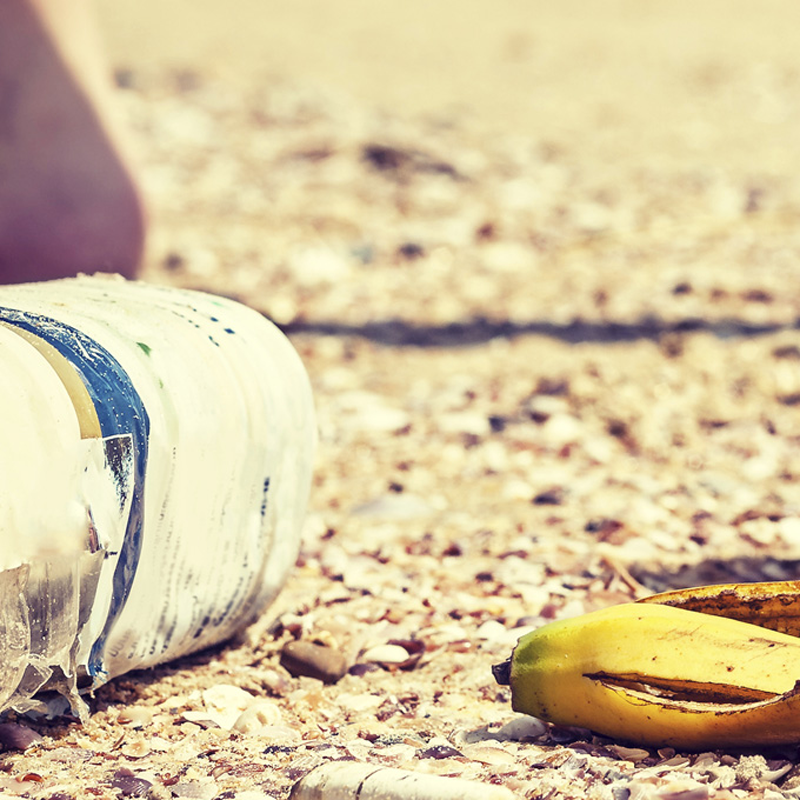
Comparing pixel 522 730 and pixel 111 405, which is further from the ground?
pixel 111 405

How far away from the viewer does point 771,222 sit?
4258 millimetres

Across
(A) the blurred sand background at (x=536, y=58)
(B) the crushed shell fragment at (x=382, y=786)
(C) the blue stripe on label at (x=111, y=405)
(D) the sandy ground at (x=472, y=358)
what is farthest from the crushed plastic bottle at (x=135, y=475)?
(A) the blurred sand background at (x=536, y=58)

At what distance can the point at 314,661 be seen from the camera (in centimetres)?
160

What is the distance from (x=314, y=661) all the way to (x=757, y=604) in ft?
2.15

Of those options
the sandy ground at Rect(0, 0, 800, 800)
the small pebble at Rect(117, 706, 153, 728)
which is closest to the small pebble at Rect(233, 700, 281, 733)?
the sandy ground at Rect(0, 0, 800, 800)

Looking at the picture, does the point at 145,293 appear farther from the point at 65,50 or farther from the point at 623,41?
the point at 623,41

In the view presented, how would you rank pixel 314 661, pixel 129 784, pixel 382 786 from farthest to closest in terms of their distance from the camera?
pixel 314 661 → pixel 129 784 → pixel 382 786

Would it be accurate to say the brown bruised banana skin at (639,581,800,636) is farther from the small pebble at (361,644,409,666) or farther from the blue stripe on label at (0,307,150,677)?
the blue stripe on label at (0,307,150,677)

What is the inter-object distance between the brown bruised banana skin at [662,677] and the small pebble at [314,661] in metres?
0.34

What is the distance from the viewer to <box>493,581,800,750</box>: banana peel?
3.98 feet

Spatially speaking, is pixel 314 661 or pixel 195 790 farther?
pixel 314 661

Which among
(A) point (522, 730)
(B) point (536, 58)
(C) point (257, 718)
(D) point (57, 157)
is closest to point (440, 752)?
(A) point (522, 730)

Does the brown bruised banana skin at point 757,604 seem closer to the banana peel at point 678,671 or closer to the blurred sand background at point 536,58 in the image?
the banana peel at point 678,671

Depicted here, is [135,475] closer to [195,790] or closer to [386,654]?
[195,790]
